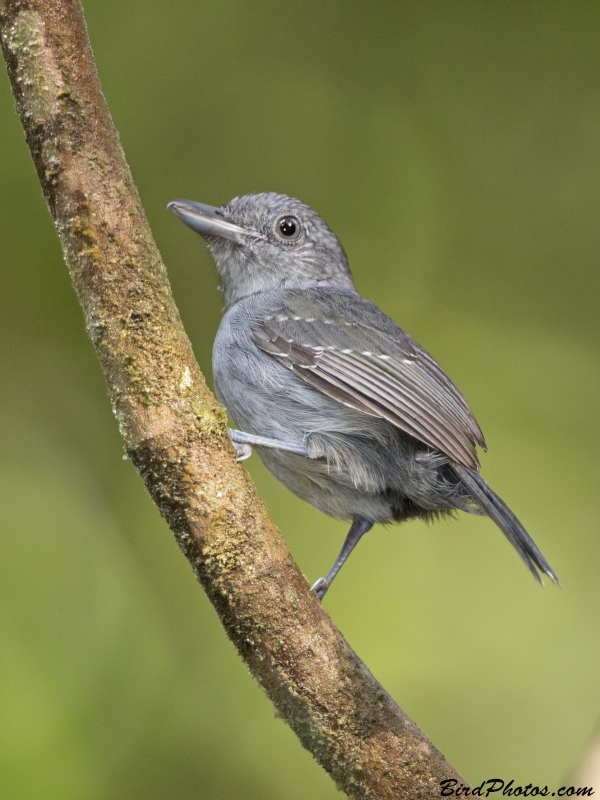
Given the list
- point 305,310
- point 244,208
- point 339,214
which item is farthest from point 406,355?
point 339,214

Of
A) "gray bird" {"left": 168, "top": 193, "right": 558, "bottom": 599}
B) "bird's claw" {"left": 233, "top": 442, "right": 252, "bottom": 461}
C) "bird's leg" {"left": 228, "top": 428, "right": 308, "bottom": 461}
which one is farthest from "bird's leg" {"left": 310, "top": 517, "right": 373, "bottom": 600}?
"bird's claw" {"left": 233, "top": 442, "right": 252, "bottom": 461}

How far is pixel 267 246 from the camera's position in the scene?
395cm

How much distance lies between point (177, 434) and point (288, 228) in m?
2.18

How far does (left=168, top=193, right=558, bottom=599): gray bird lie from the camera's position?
301cm

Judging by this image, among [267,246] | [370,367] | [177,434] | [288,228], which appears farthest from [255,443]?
[288,228]

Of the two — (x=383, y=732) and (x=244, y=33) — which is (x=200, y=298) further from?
(x=383, y=732)

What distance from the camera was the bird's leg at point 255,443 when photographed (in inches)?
111

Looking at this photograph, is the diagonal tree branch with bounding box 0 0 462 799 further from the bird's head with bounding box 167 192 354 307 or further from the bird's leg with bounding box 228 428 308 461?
the bird's head with bounding box 167 192 354 307

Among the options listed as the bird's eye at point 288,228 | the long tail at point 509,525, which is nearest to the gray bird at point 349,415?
the long tail at point 509,525

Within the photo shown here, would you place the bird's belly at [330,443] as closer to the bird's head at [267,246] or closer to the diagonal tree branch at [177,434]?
the bird's head at [267,246]

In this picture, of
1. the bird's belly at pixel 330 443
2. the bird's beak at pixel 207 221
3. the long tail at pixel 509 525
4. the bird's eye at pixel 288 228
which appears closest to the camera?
the long tail at pixel 509 525

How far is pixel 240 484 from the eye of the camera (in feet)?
6.96

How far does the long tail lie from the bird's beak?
1.56 meters

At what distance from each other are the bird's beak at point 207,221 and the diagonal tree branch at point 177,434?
4.60ft
